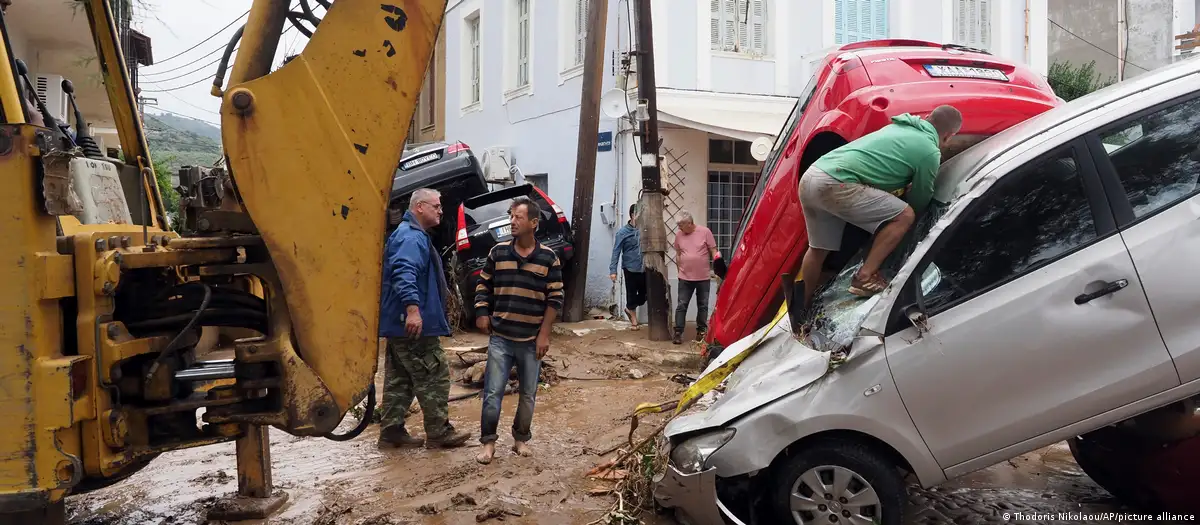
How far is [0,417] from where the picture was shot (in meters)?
2.88

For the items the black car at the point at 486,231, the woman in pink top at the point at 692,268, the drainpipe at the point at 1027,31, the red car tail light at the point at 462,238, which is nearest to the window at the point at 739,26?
the woman in pink top at the point at 692,268

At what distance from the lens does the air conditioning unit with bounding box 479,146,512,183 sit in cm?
1591

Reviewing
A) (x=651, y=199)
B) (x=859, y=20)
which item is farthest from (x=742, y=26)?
(x=651, y=199)

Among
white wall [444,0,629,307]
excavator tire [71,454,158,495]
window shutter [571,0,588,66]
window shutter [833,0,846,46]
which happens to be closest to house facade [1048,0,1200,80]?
window shutter [833,0,846,46]

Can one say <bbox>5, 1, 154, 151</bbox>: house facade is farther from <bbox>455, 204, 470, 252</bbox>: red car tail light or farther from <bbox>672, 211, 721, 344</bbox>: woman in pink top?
<bbox>672, 211, 721, 344</bbox>: woman in pink top

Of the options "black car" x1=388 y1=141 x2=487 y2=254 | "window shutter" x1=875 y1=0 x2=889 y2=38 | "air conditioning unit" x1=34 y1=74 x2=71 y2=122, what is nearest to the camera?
"air conditioning unit" x1=34 y1=74 x2=71 y2=122

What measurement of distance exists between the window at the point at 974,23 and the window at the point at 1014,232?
1148 cm

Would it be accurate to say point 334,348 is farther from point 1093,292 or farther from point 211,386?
point 1093,292

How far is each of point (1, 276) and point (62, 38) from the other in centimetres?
206

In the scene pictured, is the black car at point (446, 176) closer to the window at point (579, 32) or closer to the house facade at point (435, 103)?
the window at point (579, 32)

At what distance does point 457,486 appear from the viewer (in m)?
4.69

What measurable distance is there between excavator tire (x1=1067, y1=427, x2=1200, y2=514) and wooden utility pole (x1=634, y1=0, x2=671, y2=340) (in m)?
6.07

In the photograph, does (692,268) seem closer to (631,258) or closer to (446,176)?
(631,258)

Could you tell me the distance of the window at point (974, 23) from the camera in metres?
13.7
